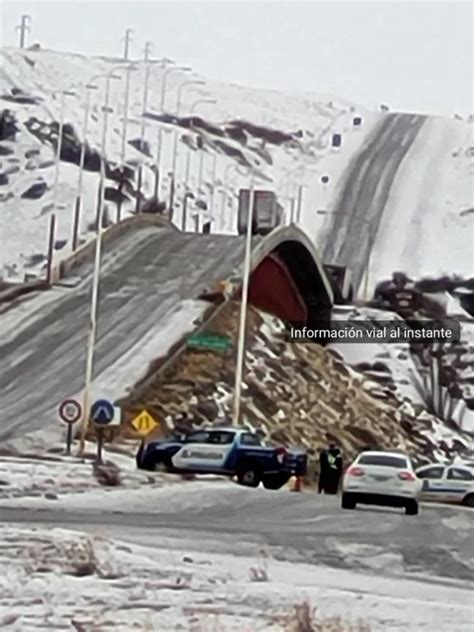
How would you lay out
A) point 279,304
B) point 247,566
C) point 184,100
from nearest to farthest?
point 247,566, point 279,304, point 184,100

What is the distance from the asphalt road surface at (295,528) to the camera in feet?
28.3

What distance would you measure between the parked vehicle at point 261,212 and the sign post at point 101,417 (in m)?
1.30

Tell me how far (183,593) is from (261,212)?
2.42 m

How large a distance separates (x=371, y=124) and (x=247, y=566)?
300cm

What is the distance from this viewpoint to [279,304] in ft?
30.4

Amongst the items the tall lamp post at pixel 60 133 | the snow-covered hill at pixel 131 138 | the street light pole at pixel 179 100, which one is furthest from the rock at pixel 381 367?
the tall lamp post at pixel 60 133

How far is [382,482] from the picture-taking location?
356 inches

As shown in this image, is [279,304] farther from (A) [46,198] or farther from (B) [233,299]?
(A) [46,198]

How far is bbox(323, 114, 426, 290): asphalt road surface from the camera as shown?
9852mm

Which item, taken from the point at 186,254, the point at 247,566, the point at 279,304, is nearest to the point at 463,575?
the point at 247,566

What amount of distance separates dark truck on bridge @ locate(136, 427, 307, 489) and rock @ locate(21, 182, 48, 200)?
1652 mm

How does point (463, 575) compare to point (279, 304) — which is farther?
point (279, 304)

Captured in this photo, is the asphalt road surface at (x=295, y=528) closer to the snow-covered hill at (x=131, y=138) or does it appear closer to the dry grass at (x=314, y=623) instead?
the dry grass at (x=314, y=623)

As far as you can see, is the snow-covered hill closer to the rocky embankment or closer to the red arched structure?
the red arched structure
